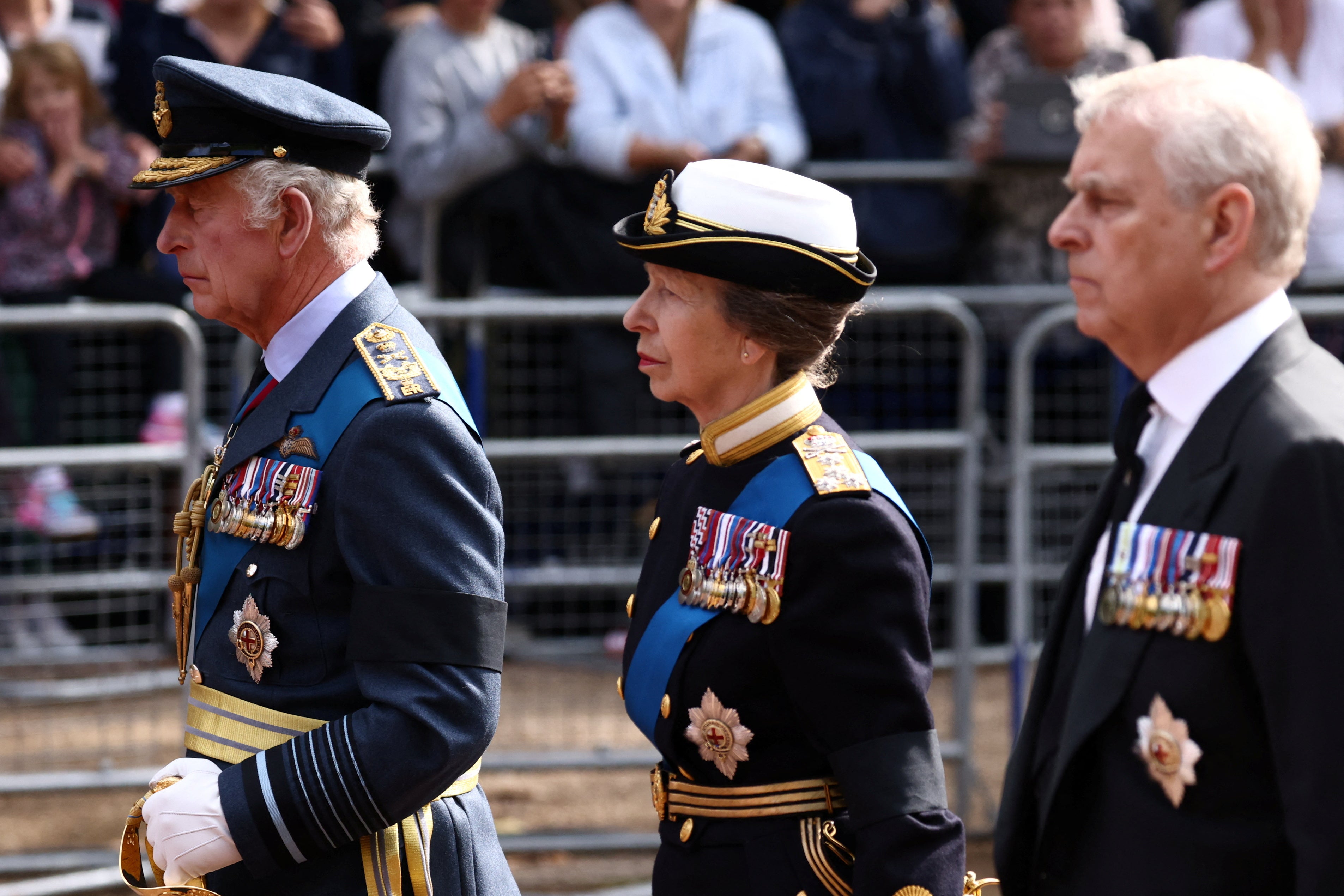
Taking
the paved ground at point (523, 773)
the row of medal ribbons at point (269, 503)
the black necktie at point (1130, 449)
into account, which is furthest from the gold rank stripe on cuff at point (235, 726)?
the paved ground at point (523, 773)

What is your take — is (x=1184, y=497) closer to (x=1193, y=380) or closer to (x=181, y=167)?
(x=1193, y=380)

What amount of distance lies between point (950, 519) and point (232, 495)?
348 centimetres

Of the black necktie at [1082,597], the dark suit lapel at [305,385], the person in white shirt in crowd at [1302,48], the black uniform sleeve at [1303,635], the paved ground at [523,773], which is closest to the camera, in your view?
the black uniform sleeve at [1303,635]

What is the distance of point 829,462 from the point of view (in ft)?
8.64

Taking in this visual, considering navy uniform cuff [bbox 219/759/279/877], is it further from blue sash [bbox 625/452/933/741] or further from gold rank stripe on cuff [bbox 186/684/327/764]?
blue sash [bbox 625/452/933/741]

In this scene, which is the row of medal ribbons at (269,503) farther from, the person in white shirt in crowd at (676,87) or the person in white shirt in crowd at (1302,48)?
the person in white shirt in crowd at (1302,48)

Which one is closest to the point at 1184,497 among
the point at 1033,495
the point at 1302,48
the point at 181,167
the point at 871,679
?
the point at 871,679

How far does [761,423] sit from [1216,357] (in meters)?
0.81

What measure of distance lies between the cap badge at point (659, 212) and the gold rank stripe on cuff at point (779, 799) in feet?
3.04

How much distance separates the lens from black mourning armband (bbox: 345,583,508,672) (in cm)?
234

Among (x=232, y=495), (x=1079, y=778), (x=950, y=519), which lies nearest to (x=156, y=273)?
(x=950, y=519)

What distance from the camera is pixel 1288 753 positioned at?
1.93m

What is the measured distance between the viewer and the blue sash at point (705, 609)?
8.59 ft

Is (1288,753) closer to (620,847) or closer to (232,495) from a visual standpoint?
(232,495)
